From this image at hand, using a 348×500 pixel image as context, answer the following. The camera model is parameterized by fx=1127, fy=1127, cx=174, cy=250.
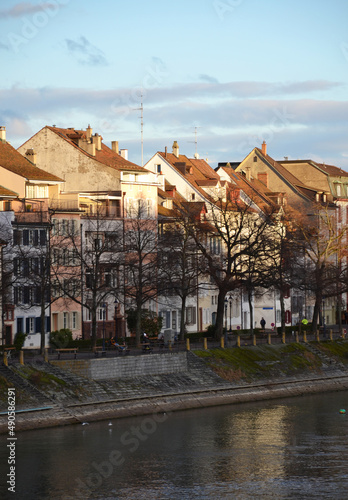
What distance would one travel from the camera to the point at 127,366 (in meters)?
82.1

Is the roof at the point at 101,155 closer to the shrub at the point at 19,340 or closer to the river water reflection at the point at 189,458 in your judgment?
the shrub at the point at 19,340

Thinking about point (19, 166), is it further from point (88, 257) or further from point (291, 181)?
point (291, 181)

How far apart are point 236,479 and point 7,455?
42.5 ft

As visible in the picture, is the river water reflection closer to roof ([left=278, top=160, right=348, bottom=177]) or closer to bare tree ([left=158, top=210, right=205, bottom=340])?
bare tree ([left=158, top=210, right=205, bottom=340])

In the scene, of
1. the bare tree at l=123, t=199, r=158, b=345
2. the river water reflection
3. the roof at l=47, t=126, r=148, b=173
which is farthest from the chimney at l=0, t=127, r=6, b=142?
the river water reflection

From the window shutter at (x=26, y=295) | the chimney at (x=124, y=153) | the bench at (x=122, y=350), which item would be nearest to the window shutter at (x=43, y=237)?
the window shutter at (x=26, y=295)

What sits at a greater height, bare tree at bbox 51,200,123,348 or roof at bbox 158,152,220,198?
roof at bbox 158,152,220,198

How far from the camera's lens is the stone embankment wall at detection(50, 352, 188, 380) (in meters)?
78.1

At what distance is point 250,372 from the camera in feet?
302

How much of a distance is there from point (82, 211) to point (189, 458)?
140ft

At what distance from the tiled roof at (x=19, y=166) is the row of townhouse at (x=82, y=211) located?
145 mm

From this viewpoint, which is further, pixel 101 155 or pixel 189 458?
pixel 101 155

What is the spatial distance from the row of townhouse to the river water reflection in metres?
14.1

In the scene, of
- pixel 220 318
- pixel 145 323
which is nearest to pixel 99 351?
pixel 220 318
